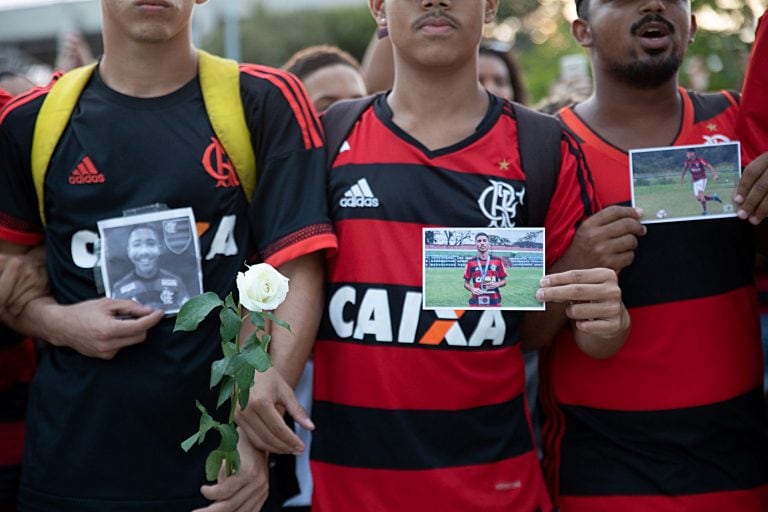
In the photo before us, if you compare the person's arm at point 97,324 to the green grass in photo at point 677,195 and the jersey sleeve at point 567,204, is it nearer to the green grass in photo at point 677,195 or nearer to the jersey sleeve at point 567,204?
the jersey sleeve at point 567,204

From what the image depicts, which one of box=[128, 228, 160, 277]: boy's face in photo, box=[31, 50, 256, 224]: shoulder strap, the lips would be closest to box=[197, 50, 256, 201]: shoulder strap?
box=[31, 50, 256, 224]: shoulder strap

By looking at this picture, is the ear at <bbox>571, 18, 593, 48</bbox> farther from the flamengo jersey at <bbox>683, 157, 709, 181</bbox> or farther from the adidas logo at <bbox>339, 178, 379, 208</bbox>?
the adidas logo at <bbox>339, 178, 379, 208</bbox>

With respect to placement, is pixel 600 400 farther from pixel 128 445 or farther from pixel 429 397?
pixel 128 445

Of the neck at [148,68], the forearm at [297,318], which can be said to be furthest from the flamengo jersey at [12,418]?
the forearm at [297,318]

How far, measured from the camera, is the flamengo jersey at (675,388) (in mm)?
2961

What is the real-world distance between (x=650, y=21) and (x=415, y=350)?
1.34 meters

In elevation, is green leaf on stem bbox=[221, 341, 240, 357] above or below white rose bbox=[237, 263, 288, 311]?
below

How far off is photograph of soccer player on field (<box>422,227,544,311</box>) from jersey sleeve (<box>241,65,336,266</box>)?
0.31 meters

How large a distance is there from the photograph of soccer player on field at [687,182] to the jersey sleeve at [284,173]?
99cm

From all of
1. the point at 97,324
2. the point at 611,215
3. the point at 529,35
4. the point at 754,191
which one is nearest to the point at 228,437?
the point at 97,324

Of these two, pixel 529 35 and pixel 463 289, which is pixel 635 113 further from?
pixel 529 35

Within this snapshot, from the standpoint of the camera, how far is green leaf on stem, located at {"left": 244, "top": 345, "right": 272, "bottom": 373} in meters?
2.20

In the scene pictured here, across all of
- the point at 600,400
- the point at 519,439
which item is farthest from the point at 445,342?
the point at 600,400

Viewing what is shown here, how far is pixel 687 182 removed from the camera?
9.48ft
